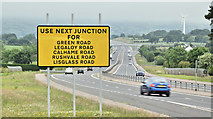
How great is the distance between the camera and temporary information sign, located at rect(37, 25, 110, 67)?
2052 centimetres

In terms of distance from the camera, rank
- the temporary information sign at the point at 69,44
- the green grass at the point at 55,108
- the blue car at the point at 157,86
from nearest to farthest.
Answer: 1. the temporary information sign at the point at 69,44
2. the green grass at the point at 55,108
3. the blue car at the point at 157,86

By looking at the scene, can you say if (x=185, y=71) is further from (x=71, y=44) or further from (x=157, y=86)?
(x=71, y=44)

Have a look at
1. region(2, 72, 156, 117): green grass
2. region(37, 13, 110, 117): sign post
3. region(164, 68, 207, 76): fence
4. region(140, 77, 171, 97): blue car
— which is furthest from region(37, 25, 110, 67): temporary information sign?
region(164, 68, 207, 76): fence

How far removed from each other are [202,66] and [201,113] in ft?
279

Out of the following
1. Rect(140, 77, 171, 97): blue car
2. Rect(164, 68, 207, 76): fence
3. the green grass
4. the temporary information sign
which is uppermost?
the temporary information sign

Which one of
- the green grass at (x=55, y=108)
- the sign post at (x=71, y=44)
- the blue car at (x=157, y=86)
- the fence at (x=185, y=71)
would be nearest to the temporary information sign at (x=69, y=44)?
the sign post at (x=71, y=44)

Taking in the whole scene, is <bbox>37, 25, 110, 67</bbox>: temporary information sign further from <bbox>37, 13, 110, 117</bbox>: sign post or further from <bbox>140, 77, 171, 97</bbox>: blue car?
<bbox>140, 77, 171, 97</bbox>: blue car

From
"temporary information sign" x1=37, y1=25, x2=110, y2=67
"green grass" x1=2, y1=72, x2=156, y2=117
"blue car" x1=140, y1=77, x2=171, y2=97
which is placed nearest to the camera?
"temporary information sign" x1=37, y1=25, x2=110, y2=67

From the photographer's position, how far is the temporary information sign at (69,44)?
67.3 ft

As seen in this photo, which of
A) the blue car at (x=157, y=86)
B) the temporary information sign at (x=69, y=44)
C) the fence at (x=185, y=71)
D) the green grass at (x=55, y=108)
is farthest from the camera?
the fence at (x=185, y=71)

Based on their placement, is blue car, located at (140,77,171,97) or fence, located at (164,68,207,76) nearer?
blue car, located at (140,77,171,97)

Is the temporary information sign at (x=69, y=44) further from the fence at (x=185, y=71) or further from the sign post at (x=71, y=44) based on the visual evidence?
the fence at (x=185, y=71)

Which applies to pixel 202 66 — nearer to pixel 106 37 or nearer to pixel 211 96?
pixel 211 96

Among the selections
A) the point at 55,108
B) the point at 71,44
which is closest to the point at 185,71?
the point at 55,108
